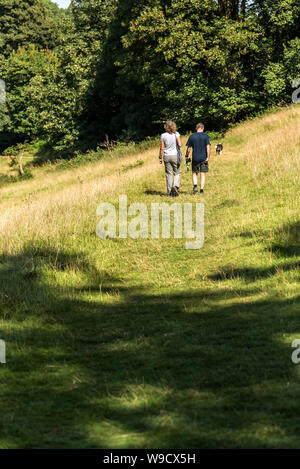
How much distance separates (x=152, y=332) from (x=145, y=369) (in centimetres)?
112

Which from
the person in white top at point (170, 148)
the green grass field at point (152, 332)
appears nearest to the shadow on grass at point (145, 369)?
the green grass field at point (152, 332)

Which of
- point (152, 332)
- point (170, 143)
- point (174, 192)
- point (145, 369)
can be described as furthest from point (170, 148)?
point (145, 369)

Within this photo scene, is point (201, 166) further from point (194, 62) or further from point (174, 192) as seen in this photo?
point (194, 62)

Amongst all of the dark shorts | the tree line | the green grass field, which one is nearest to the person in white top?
the dark shorts

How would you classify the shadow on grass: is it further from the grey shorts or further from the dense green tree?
the dense green tree

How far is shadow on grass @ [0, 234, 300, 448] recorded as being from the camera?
3.82 m

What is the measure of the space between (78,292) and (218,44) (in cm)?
2430

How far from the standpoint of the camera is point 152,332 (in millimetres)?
6160

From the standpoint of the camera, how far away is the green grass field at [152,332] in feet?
12.9

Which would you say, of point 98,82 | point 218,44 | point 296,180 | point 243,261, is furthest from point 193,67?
point 243,261

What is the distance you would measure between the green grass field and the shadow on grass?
0.05ft

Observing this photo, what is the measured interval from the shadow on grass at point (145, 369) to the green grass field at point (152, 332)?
1cm

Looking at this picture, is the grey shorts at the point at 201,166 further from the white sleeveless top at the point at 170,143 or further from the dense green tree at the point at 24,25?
the dense green tree at the point at 24,25
